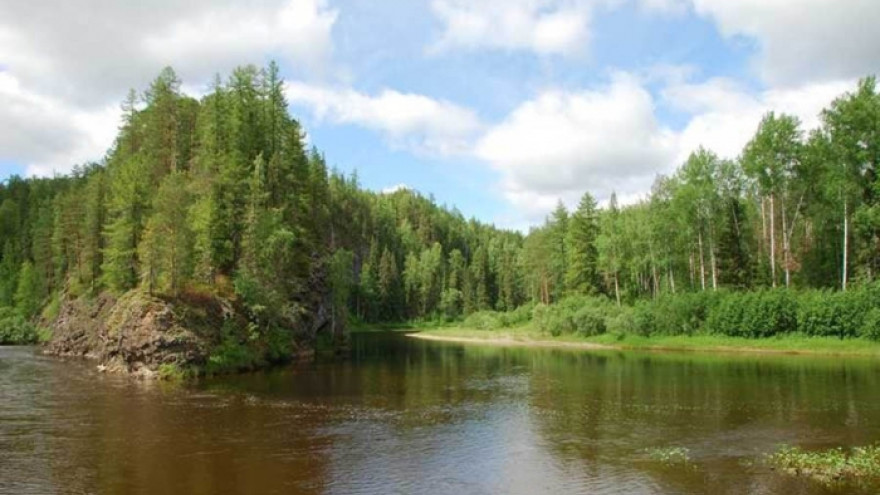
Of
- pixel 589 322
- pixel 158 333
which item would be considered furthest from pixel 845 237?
pixel 158 333

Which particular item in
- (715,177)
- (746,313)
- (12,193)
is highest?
(12,193)

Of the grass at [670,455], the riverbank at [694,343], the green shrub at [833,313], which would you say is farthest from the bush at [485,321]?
the grass at [670,455]

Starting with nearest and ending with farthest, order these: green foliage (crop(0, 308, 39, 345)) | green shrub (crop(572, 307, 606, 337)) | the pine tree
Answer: green shrub (crop(572, 307, 606, 337))
green foliage (crop(0, 308, 39, 345))
the pine tree

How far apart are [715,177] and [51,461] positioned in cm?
9394

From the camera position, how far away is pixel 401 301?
190 meters

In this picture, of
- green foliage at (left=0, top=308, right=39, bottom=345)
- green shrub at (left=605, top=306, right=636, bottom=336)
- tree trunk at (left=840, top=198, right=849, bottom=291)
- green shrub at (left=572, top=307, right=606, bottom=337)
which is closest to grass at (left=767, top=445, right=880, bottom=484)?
tree trunk at (left=840, top=198, right=849, bottom=291)

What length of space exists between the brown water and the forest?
53.1ft

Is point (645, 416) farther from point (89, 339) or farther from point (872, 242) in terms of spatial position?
point (89, 339)

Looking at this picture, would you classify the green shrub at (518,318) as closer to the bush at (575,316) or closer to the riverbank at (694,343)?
the riverbank at (694,343)

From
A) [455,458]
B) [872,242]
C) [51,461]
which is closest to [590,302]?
[872,242]

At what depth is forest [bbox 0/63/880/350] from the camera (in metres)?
78.1

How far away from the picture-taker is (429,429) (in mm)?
39719

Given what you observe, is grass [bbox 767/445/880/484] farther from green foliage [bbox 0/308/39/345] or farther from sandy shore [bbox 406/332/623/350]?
green foliage [bbox 0/308/39/345]

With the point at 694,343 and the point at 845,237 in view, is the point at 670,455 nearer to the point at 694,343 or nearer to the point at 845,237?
the point at 694,343
